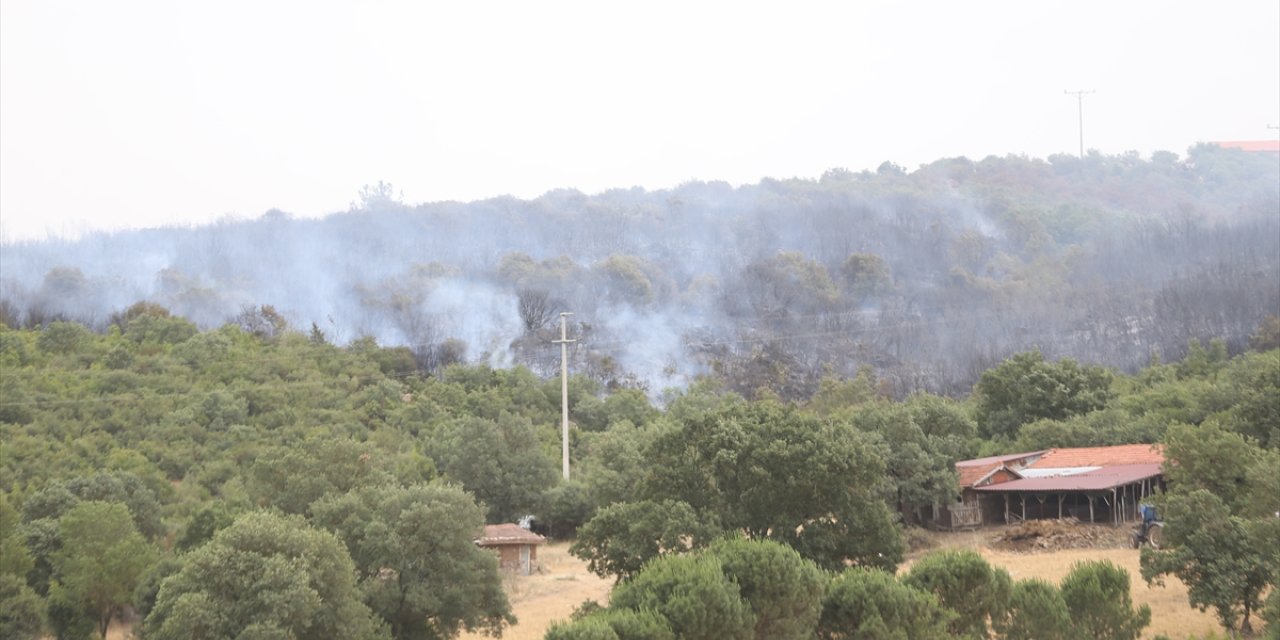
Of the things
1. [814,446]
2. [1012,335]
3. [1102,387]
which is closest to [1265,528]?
[814,446]

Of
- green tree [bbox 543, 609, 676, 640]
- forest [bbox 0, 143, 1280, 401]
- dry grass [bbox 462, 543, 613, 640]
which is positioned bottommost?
Answer: dry grass [bbox 462, 543, 613, 640]

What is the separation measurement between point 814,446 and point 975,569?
589cm

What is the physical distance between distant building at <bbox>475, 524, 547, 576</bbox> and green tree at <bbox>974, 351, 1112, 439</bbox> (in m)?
19.1

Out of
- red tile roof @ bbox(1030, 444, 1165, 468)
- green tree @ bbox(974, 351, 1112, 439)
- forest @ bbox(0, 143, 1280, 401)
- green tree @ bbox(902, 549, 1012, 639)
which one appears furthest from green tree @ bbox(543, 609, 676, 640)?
forest @ bbox(0, 143, 1280, 401)

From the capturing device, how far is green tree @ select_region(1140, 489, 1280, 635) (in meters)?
25.2

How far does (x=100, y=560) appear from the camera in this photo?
31.2 meters

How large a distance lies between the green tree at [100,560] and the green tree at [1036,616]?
19.6 m

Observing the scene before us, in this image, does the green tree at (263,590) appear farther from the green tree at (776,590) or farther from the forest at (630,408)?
the green tree at (776,590)

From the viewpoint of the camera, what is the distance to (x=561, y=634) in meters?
16.8

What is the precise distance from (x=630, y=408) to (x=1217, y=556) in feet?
134

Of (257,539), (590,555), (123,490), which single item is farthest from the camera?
(123,490)

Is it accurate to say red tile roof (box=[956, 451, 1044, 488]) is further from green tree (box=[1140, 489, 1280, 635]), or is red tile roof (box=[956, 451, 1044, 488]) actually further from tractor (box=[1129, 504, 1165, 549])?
green tree (box=[1140, 489, 1280, 635])

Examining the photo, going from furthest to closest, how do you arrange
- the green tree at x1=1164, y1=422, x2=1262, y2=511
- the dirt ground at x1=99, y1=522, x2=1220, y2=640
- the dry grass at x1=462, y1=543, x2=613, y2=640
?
the dry grass at x1=462, y1=543, x2=613, y2=640 → the green tree at x1=1164, y1=422, x2=1262, y2=511 → the dirt ground at x1=99, y1=522, x2=1220, y2=640

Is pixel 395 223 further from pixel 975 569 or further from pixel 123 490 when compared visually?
pixel 975 569
